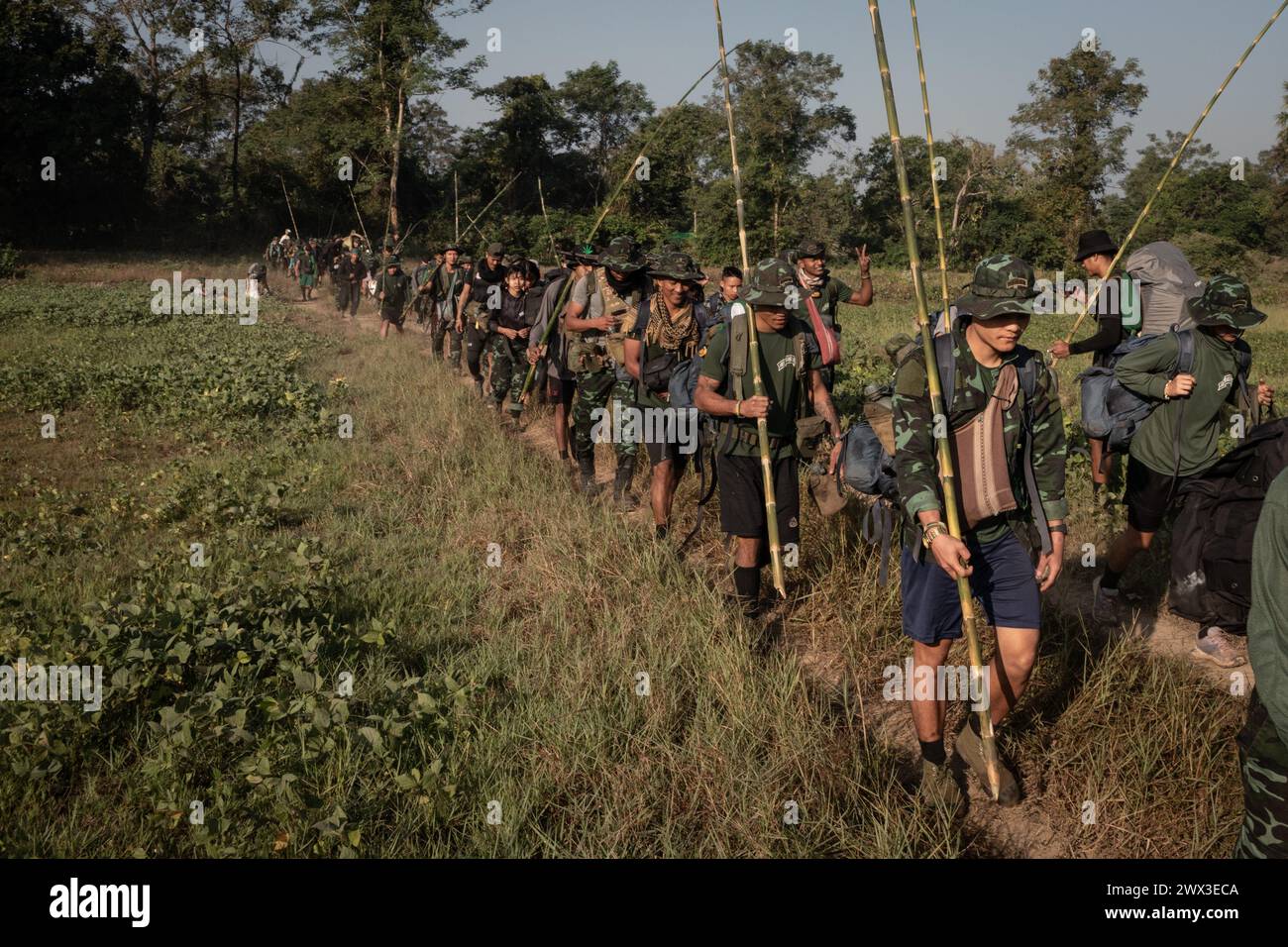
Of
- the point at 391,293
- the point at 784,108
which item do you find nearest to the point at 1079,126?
the point at 784,108

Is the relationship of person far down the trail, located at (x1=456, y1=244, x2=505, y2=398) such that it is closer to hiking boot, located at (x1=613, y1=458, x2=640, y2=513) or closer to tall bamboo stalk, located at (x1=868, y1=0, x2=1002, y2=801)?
hiking boot, located at (x1=613, y1=458, x2=640, y2=513)

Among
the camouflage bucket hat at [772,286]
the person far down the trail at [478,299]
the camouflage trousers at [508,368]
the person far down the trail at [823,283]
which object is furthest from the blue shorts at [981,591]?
the person far down the trail at [478,299]

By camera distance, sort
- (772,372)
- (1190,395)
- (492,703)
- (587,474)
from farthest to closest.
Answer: (587,474) < (772,372) < (1190,395) < (492,703)

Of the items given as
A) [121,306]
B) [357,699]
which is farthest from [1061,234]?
[357,699]

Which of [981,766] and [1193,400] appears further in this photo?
[1193,400]

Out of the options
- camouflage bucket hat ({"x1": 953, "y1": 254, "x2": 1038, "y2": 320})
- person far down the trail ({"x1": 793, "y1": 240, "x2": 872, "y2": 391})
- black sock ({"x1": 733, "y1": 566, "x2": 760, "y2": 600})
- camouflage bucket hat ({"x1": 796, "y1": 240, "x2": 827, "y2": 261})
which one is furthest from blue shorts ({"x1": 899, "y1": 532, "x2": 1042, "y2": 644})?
camouflage bucket hat ({"x1": 796, "y1": 240, "x2": 827, "y2": 261})

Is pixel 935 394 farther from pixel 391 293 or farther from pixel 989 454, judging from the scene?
pixel 391 293

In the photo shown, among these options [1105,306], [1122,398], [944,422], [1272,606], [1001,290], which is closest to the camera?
[1272,606]

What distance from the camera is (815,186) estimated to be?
45.8 m

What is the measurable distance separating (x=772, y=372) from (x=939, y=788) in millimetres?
2374

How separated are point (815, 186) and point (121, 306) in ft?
112

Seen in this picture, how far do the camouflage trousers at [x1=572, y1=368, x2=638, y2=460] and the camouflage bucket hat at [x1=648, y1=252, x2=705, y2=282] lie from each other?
49.6 inches

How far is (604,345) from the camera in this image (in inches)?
309

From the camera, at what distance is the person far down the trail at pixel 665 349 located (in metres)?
6.58
